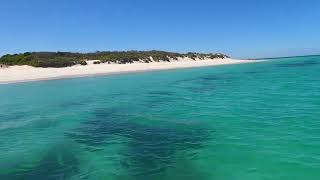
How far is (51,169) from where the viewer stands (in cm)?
859

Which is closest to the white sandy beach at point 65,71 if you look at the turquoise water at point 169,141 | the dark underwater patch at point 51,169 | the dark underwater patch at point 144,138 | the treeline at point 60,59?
the treeline at point 60,59

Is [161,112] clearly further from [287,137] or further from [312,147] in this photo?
[312,147]

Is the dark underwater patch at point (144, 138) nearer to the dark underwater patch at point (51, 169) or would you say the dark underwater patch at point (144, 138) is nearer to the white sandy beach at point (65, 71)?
the dark underwater patch at point (51, 169)

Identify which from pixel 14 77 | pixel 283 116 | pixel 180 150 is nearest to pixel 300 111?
pixel 283 116

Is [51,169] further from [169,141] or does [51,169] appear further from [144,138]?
[169,141]

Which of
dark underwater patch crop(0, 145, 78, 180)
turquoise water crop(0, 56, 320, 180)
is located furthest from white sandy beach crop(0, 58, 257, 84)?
dark underwater patch crop(0, 145, 78, 180)

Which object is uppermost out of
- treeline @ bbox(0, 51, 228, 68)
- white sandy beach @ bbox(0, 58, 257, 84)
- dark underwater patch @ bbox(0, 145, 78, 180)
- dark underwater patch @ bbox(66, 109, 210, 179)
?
treeline @ bbox(0, 51, 228, 68)

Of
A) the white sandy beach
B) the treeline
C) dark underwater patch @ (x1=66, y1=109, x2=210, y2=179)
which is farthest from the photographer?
the treeline

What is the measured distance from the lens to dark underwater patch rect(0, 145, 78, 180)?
8.16 metres

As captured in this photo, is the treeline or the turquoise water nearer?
the turquoise water

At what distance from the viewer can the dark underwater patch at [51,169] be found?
8.16 m

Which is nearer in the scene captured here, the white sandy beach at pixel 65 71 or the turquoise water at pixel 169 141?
the turquoise water at pixel 169 141

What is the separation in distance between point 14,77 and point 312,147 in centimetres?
4082

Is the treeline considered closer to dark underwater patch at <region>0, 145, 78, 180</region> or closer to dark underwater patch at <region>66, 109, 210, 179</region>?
dark underwater patch at <region>66, 109, 210, 179</region>
